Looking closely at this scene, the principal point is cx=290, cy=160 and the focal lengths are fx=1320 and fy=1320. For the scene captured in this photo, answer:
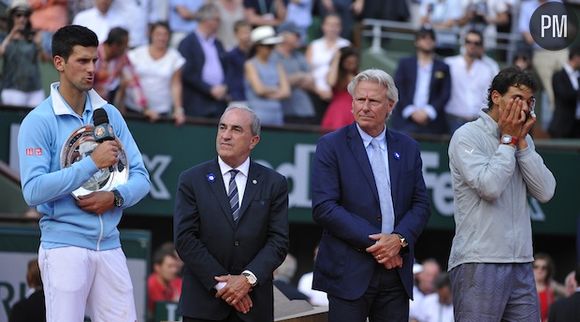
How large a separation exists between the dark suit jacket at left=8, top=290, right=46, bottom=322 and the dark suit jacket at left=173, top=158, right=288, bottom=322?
2.20 metres

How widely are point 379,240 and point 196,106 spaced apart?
24.9 ft

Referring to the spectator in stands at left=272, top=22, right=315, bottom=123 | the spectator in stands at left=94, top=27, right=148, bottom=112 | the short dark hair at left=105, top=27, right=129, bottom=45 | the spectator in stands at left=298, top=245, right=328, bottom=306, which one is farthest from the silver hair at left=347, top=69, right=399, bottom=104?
the spectator in stands at left=272, top=22, right=315, bottom=123

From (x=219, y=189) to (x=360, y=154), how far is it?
0.91 m

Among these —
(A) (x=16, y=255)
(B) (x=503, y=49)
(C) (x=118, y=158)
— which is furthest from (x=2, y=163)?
(B) (x=503, y=49)

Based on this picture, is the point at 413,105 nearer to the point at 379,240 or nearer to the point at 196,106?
the point at 196,106

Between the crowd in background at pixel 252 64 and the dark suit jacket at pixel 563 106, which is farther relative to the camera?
the dark suit jacket at pixel 563 106

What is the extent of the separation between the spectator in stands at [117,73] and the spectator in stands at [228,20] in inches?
88.5

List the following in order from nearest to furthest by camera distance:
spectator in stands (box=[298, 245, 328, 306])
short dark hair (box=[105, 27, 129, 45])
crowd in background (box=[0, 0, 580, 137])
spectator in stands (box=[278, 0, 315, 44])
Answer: spectator in stands (box=[298, 245, 328, 306]), short dark hair (box=[105, 27, 129, 45]), crowd in background (box=[0, 0, 580, 137]), spectator in stands (box=[278, 0, 315, 44])

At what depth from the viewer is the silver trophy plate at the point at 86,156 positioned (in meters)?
7.29

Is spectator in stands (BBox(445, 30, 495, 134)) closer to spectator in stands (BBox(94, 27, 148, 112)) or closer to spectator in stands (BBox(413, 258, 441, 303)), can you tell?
spectator in stands (BBox(413, 258, 441, 303))

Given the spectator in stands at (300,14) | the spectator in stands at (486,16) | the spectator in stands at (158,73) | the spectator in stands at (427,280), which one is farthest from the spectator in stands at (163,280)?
the spectator in stands at (486,16)

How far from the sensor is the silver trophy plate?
287 inches

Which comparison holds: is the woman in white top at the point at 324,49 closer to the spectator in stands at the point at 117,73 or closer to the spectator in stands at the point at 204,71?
the spectator in stands at the point at 204,71

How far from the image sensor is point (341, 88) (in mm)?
15570
